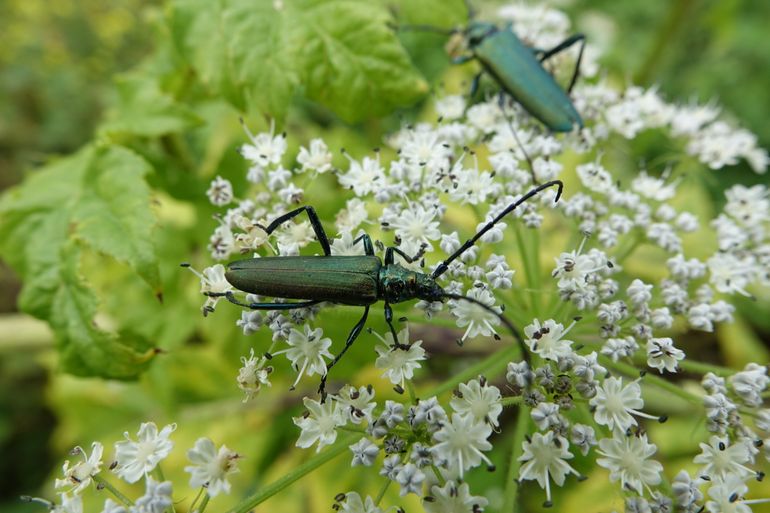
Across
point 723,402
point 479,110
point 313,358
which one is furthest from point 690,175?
point 313,358

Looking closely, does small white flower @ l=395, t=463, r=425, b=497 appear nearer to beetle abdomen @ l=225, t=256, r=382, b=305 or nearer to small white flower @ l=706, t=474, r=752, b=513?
beetle abdomen @ l=225, t=256, r=382, b=305

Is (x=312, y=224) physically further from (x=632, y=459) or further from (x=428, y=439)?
(x=632, y=459)

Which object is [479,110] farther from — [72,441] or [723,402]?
[72,441]

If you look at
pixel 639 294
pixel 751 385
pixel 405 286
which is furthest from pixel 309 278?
pixel 751 385

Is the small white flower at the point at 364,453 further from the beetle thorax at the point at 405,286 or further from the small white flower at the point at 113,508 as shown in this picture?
the small white flower at the point at 113,508

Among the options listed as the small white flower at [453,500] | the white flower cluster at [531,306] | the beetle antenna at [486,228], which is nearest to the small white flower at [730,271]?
the white flower cluster at [531,306]

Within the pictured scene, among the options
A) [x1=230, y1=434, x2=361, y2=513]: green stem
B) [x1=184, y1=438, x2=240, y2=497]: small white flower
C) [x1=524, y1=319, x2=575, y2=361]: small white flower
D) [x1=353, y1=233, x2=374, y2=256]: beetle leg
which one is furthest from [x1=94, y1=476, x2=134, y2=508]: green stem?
[x1=524, y1=319, x2=575, y2=361]: small white flower
